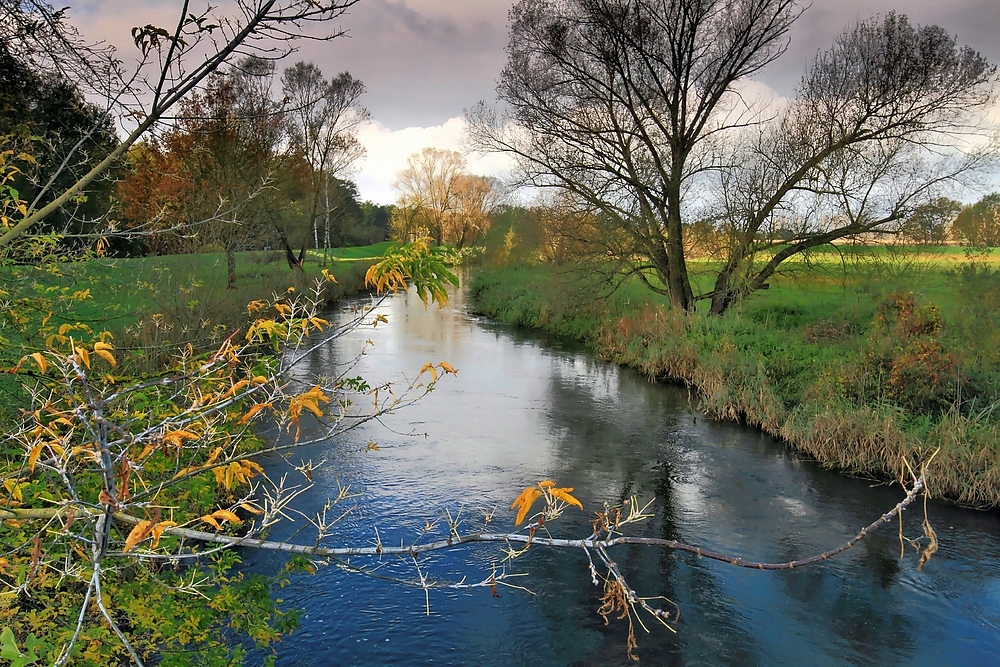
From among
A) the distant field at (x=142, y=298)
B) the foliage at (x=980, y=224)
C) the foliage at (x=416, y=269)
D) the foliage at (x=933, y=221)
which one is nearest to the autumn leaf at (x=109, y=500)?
the foliage at (x=416, y=269)

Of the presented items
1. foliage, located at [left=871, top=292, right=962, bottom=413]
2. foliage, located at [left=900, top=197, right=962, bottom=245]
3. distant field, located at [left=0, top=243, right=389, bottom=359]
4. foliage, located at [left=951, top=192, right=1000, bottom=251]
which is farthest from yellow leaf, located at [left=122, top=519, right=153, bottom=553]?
foliage, located at [left=900, top=197, right=962, bottom=245]

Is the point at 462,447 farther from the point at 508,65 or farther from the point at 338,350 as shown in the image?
the point at 508,65

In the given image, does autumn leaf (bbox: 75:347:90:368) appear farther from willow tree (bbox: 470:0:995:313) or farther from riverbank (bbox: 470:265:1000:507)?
willow tree (bbox: 470:0:995:313)

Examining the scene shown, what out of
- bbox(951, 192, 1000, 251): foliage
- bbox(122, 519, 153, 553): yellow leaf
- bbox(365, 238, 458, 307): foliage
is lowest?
bbox(122, 519, 153, 553): yellow leaf

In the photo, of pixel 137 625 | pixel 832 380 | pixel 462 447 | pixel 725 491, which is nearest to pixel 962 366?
pixel 832 380

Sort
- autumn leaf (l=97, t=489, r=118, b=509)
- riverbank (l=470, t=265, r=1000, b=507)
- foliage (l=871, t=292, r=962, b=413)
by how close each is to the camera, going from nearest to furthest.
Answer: autumn leaf (l=97, t=489, r=118, b=509) → riverbank (l=470, t=265, r=1000, b=507) → foliage (l=871, t=292, r=962, b=413)

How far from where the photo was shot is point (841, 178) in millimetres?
14297

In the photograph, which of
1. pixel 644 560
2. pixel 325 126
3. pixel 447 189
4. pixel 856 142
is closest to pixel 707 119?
pixel 856 142

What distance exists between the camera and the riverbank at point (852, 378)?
8.35 m

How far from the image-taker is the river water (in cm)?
527

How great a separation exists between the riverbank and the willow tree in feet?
5.86

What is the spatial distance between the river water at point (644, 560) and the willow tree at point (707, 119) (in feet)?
19.8

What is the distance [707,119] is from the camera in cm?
1625

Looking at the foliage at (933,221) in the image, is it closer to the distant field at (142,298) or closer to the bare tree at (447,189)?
the distant field at (142,298)
